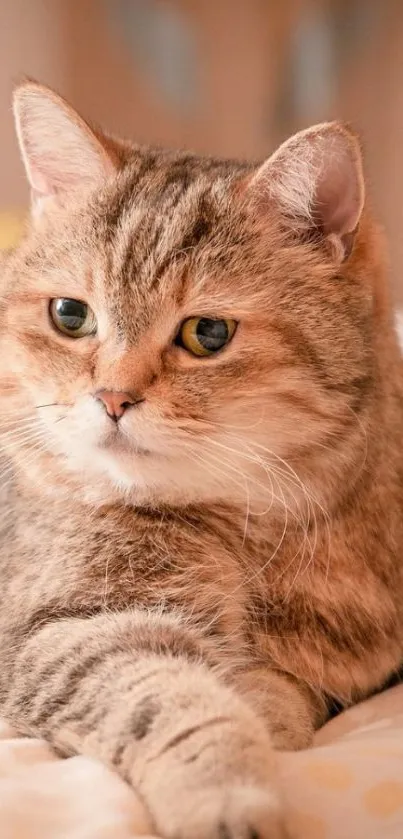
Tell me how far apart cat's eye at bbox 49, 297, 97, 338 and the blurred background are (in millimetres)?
1979

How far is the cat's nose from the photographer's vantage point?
0.95m

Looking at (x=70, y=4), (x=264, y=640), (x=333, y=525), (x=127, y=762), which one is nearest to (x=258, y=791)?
(x=127, y=762)

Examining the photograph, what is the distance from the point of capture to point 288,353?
3.37ft

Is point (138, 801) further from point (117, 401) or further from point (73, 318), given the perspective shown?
point (73, 318)

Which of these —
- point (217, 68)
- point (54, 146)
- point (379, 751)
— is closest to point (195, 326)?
point (54, 146)

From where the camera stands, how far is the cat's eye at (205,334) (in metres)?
1.03

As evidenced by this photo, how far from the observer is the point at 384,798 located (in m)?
0.79

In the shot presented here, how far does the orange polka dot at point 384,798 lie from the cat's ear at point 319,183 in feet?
2.05

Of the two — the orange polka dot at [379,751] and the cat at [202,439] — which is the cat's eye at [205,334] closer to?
the cat at [202,439]

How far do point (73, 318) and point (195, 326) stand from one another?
0.56ft

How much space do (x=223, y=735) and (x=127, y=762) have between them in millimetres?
100

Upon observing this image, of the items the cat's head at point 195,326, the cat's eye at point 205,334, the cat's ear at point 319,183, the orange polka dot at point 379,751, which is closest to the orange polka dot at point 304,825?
the orange polka dot at point 379,751

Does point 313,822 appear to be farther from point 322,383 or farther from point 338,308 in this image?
point 338,308

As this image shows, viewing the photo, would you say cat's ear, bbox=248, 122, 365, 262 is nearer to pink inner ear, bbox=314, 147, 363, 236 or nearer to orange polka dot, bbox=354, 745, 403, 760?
pink inner ear, bbox=314, 147, 363, 236
